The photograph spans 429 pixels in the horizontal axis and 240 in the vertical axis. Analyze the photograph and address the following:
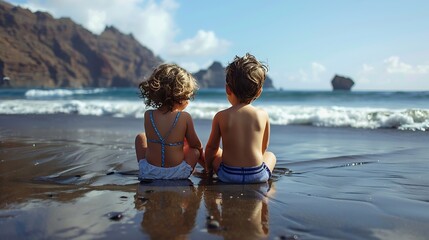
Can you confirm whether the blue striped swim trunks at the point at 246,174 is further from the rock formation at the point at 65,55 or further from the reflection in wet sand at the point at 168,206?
the rock formation at the point at 65,55

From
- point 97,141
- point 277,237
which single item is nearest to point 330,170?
point 277,237

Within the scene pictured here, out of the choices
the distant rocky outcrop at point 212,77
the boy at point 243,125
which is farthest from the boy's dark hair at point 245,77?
the distant rocky outcrop at point 212,77

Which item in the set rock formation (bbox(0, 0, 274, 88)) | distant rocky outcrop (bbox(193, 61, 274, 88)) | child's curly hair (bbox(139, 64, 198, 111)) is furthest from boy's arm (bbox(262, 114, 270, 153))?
distant rocky outcrop (bbox(193, 61, 274, 88))

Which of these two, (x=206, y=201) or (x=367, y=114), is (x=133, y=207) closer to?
(x=206, y=201)

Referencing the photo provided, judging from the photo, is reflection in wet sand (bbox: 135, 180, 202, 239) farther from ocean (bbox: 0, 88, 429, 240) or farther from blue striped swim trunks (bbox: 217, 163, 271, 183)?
blue striped swim trunks (bbox: 217, 163, 271, 183)

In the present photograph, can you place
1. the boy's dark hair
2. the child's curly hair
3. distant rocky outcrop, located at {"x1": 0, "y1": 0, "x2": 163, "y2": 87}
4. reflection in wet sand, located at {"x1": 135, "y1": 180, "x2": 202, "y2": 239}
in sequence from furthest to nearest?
distant rocky outcrop, located at {"x1": 0, "y1": 0, "x2": 163, "y2": 87} → the child's curly hair → the boy's dark hair → reflection in wet sand, located at {"x1": 135, "y1": 180, "x2": 202, "y2": 239}

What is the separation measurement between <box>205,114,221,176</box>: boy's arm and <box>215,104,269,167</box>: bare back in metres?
0.09

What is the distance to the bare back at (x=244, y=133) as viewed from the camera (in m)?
3.39

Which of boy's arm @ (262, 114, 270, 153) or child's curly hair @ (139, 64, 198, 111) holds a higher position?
child's curly hair @ (139, 64, 198, 111)

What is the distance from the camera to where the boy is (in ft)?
11.1

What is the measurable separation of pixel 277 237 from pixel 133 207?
1077 millimetres

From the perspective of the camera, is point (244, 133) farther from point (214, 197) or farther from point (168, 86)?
point (168, 86)

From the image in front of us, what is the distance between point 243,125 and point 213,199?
823mm

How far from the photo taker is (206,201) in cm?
279
